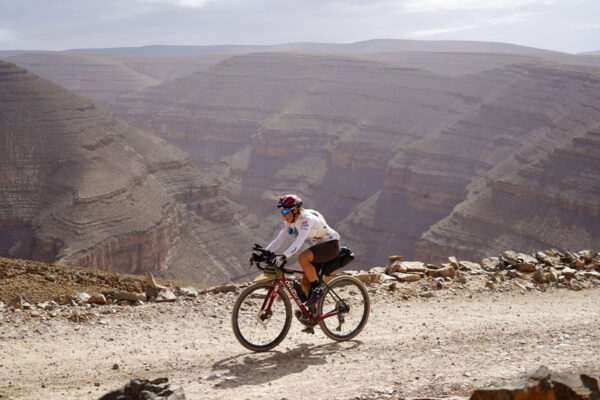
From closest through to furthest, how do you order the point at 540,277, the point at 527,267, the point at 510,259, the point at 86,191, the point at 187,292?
the point at 187,292, the point at 540,277, the point at 527,267, the point at 510,259, the point at 86,191

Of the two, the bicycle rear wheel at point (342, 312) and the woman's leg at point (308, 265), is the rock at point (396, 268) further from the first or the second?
the woman's leg at point (308, 265)

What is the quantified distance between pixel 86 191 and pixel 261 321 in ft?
131

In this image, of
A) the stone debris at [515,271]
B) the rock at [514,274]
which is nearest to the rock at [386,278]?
the stone debris at [515,271]

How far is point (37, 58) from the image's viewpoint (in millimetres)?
181125

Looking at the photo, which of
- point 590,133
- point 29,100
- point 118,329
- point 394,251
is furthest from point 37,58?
point 118,329

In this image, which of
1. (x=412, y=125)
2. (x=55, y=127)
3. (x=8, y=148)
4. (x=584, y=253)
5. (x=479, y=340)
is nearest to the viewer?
(x=479, y=340)

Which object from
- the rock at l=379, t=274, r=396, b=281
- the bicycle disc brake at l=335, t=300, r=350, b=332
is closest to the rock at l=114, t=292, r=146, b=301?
the bicycle disc brake at l=335, t=300, r=350, b=332

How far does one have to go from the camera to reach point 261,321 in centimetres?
803

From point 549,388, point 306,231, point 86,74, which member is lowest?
Answer: point 549,388

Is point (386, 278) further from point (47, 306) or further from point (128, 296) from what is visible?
point (47, 306)

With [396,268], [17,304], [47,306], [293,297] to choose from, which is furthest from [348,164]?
[293,297]

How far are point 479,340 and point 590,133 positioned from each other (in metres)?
49.0

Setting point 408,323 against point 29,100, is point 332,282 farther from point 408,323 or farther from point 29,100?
point 29,100

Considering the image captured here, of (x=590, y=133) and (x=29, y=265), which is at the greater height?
(x=590, y=133)
